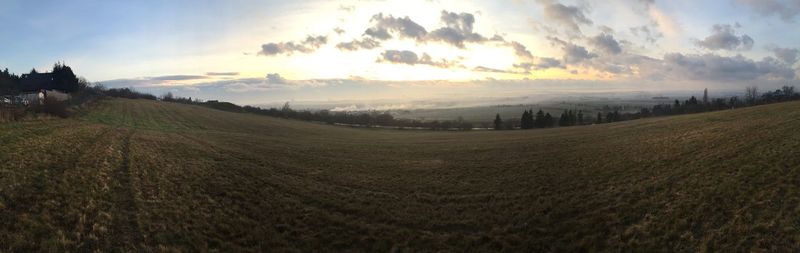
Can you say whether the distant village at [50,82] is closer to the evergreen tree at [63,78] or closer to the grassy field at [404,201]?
the evergreen tree at [63,78]

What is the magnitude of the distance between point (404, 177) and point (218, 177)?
37.8 feet

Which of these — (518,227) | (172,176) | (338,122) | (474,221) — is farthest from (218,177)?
(338,122)

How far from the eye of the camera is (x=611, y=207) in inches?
615

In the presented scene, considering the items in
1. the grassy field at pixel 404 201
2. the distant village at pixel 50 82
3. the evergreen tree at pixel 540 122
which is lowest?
the grassy field at pixel 404 201

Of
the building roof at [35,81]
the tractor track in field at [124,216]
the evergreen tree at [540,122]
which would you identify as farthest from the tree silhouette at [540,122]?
the building roof at [35,81]

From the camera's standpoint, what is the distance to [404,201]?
62.4 feet

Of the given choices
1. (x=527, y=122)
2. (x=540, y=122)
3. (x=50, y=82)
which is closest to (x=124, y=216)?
(x=50, y=82)

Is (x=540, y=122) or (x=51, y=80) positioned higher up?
(x=51, y=80)

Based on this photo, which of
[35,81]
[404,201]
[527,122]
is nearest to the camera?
[404,201]

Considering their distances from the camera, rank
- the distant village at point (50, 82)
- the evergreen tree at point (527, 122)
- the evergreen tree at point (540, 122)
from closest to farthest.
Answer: the distant village at point (50, 82)
the evergreen tree at point (540, 122)
the evergreen tree at point (527, 122)

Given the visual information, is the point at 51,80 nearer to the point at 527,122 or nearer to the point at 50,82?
the point at 50,82

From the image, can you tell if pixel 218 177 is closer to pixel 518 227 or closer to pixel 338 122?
pixel 518 227

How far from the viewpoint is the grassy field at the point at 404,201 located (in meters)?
12.1

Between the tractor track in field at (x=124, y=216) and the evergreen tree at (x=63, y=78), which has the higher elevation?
the evergreen tree at (x=63, y=78)
